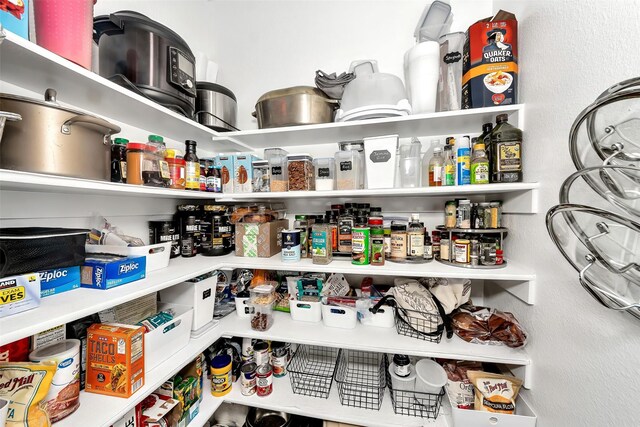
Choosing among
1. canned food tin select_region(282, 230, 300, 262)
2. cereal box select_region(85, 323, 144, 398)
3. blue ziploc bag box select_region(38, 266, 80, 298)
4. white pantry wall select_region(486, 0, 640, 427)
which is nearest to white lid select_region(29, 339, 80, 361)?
cereal box select_region(85, 323, 144, 398)

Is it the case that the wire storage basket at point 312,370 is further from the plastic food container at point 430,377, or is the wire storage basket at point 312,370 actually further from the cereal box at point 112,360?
the cereal box at point 112,360

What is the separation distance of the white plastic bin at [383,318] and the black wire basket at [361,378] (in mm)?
256

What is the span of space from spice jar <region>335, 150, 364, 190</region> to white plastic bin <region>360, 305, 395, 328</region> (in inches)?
25.3

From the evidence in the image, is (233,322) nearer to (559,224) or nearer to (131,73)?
(131,73)

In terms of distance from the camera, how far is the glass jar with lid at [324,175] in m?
1.19

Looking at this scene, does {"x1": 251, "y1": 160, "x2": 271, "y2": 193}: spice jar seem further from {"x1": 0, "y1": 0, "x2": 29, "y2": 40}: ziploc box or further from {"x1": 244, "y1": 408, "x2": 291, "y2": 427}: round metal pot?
{"x1": 244, "y1": 408, "x2": 291, "y2": 427}: round metal pot

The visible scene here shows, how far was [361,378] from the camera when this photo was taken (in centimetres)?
123

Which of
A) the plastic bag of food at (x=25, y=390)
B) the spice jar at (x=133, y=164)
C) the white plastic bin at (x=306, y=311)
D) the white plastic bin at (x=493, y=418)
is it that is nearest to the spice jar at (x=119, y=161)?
the spice jar at (x=133, y=164)

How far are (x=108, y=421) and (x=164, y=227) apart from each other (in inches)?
29.9

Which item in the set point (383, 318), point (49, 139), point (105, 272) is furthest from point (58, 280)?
point (383, 318)

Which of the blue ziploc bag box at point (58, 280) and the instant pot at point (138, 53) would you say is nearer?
the blue ziploc bag box at point (58, 280)

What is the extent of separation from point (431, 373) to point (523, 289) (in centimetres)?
55

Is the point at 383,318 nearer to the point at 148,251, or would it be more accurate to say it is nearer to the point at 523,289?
the point at 523,289

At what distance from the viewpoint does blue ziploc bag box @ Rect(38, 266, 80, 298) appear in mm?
706
